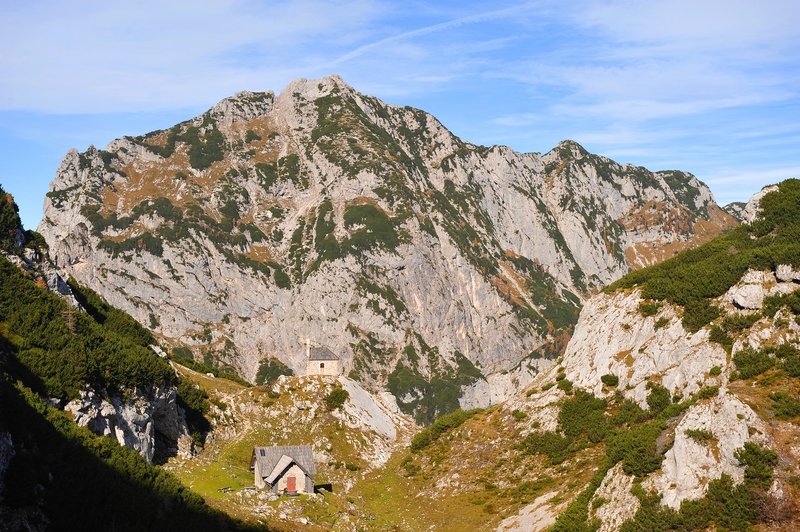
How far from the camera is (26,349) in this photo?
2343 inches

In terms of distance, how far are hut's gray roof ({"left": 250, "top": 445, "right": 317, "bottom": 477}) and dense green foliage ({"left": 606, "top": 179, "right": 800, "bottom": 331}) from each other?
39.8 m

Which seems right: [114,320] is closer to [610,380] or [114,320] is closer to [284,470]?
[284,470]

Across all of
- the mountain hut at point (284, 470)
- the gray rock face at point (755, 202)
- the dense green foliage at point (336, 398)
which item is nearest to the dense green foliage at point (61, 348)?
the mountain hut at point (284, 470)

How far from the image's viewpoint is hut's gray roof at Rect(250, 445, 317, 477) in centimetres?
6588

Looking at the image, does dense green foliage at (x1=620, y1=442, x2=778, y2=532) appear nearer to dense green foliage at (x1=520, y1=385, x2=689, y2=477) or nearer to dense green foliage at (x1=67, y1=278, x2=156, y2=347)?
dense green foliage at (x1=520, y1=385, x2=689, y2=477)

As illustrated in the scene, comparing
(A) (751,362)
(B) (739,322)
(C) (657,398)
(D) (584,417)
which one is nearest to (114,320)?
→ (D) (584,417)

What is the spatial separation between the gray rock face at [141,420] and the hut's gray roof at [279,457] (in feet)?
30.0

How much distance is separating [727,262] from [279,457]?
50319mm

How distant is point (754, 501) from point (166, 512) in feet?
120

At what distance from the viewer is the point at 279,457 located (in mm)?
66500

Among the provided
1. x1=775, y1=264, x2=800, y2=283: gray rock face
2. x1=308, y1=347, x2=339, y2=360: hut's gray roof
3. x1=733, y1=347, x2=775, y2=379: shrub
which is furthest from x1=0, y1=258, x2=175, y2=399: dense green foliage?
x1=775, y1=264, x2=800, y2=283: gray rock face

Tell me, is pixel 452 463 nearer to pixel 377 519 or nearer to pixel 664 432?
A: pixel 377 519

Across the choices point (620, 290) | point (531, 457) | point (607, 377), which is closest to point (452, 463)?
point (531, 457)

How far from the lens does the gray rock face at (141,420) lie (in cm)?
5838
